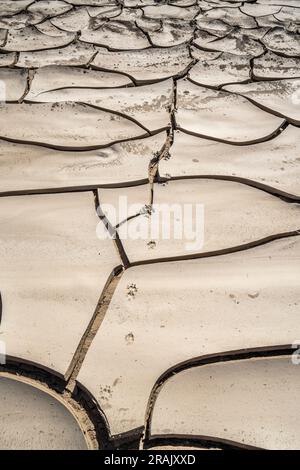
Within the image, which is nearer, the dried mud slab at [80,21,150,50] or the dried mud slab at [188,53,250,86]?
the dried mud slab at [188,53,250,86]

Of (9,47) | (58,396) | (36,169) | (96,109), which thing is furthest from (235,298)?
(9,47)

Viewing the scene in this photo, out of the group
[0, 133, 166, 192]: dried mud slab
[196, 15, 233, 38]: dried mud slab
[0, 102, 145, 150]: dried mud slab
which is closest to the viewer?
[0, 133, 166, 192]: dried mud slab

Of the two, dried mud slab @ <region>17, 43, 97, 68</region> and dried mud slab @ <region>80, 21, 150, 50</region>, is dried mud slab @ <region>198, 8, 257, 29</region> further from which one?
dried mud slab @ <region>17, 43, 97, 68</region>

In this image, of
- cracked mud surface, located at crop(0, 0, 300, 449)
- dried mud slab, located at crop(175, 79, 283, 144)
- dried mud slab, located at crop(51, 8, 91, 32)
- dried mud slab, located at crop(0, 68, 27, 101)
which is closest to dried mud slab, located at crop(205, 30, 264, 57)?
cracked mud surface, located at crop(0, 0, 300, 449)

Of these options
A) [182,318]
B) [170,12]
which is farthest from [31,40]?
[182,318]

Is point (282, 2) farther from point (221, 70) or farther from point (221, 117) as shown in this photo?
point (221, 117)

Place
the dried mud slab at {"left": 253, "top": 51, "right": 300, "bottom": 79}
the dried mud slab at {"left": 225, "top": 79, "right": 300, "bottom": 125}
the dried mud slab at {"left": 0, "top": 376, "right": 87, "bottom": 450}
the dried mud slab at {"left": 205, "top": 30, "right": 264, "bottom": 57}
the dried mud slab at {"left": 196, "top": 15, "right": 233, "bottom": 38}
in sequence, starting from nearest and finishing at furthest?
the dried mud slab at {"left": 0, "top": 376, "right": 87, "bottom": 450}
the dried mud slab at {"left": 225, "top": 79, "right": 300, "bottom": 125}
the dried mud slab at {"left": 253, "top": 51, "right": 300, "bottom": 79}
the dried mud slab at {"left": 205, "top": 30, "right": 264, "bottom": 57}
the dried mud slab at {"left": 196, "top": 15, "right": 233, "bottom": 38}
